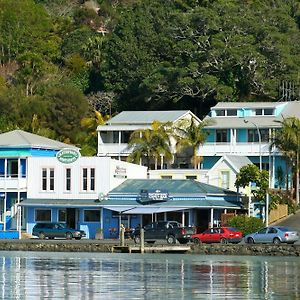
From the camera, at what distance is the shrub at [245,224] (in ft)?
332

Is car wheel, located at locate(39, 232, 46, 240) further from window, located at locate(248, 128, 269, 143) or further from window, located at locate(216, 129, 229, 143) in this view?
window, located at locate(248, 128, 269, 143)

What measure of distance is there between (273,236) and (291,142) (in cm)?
2336

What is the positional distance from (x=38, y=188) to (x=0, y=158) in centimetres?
439

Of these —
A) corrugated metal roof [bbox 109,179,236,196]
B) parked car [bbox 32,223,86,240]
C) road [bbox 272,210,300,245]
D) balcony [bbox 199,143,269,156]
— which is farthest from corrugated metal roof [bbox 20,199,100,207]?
balcony [bbox 199,143,269,156]

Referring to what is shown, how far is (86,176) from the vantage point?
108 m

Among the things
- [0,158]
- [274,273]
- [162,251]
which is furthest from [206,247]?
[0,158]

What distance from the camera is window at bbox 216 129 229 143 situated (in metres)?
125

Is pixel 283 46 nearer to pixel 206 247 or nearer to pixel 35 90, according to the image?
pixel 35 90

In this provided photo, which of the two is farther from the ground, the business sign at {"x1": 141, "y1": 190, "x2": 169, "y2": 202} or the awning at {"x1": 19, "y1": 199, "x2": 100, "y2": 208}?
the business sign at {"x1": 141, "y1": 190, "x2": 169, "y2": 202}

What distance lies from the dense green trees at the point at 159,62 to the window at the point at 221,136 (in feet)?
37.1

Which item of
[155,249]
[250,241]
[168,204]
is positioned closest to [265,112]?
[168,204]

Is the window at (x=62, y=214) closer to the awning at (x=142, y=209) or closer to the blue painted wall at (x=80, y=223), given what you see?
the blue painted wall at (x=80, y=223)

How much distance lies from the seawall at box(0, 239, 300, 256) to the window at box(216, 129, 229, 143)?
28.6m

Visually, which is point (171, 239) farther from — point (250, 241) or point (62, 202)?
point (62, 202)
